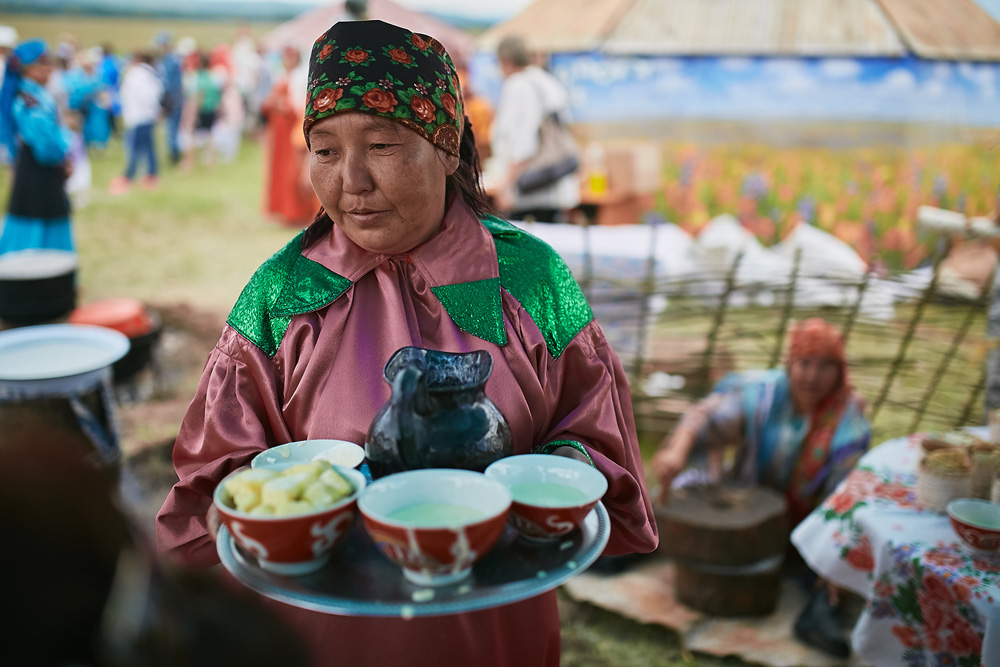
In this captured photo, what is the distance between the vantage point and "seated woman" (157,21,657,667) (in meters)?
1.59

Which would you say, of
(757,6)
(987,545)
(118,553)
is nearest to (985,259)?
(757,6)

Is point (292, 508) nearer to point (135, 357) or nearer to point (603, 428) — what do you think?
point (603, 428)

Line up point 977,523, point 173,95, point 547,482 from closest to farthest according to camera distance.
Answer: point 547,482 < point 977,523 < point 173,95

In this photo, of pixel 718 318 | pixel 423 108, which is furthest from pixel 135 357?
pixel 423 108

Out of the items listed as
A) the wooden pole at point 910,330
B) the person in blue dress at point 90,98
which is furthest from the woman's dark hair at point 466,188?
the person in blue dress at point 90,98

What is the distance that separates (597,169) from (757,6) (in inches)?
92.1

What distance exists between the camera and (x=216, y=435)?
1.59 m

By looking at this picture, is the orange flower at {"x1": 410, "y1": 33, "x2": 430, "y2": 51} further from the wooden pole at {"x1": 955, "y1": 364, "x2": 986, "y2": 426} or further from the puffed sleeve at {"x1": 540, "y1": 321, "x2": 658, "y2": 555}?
the wooden pole at {"x1": 955, "y1": 364, "x2": 986, "y2": 426}

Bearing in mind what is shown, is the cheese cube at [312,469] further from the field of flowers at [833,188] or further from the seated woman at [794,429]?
the field of flowers at [833,188]

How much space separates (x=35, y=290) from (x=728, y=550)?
4345 millimetres

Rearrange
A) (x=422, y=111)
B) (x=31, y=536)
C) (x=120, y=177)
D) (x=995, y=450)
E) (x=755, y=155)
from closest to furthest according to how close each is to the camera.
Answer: (x=31, y=536) < (x=422, y=111) < (x=995, y=450) < (x=755, y=155) < (x=120, y=177)

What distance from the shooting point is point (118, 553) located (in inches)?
29.0

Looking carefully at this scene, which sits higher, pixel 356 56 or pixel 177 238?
pixel 356 56

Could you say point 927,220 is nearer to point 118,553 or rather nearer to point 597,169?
point 597,169
